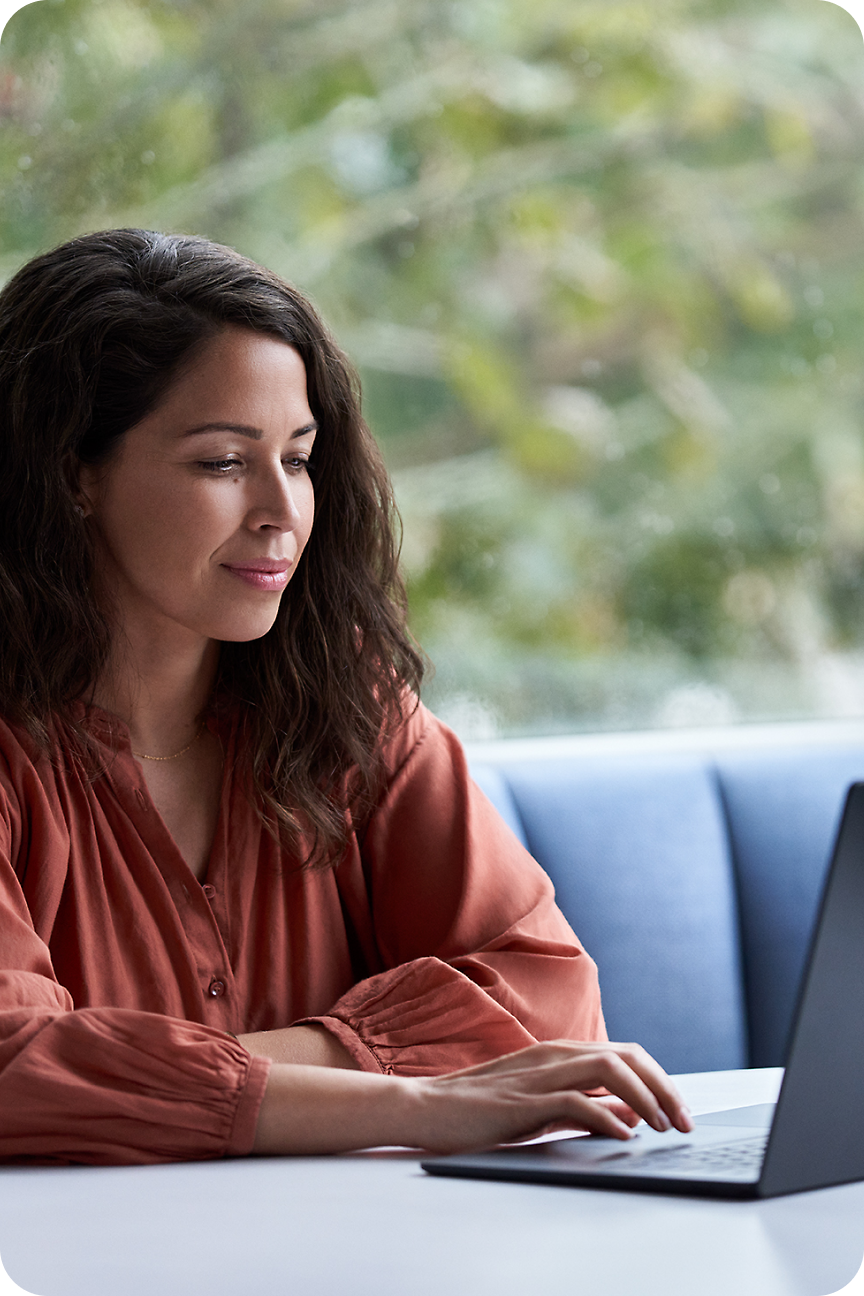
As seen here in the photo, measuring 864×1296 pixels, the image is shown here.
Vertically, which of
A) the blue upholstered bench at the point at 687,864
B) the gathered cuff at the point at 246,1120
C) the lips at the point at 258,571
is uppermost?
the lips at the point at 258,571

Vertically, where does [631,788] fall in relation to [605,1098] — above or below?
below

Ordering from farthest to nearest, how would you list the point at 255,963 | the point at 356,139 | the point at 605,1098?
the point at 356,139 < the point at 255,963 < the point at 605,1098

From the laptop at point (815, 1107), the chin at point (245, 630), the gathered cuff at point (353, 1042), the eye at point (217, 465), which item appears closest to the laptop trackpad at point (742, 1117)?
the laptop at point (815, 1107)

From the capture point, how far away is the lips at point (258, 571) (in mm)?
1328

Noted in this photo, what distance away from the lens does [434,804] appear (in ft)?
4.64

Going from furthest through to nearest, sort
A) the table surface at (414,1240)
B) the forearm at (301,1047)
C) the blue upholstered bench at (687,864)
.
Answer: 1. the blue upholstered bench at (687,864)
2. the forearm at (301,1047)
3. the table surface at (414,1240)

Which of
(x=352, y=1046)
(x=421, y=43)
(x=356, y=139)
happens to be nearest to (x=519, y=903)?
(x=352, y=1046)

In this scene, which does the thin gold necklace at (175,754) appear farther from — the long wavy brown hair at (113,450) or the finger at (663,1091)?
the finger at (663,1091)

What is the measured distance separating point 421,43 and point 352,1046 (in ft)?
5.44

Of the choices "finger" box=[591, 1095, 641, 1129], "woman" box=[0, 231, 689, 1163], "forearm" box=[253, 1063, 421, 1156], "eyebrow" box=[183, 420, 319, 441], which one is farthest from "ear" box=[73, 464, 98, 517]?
"finger" box=[591, 1095, 641, 1129]

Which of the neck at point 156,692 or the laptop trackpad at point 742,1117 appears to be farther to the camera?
the neck at point 156,692

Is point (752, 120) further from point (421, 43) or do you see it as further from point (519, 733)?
point (519, 733)

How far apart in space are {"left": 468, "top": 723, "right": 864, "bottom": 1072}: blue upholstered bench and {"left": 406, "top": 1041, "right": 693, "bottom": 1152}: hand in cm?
89

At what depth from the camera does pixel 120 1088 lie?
96 cm
